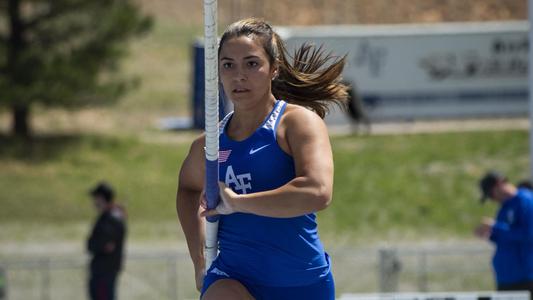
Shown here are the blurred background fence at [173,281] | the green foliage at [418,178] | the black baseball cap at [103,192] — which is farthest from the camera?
the green foliage at [418,178]

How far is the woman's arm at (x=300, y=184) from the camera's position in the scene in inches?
152

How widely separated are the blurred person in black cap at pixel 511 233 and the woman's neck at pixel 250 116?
560 cm

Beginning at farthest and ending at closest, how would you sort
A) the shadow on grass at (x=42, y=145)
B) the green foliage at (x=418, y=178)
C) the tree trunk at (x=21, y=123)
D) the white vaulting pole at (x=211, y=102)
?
1. the tree trunk at (x=21, y=123)
2. the shadow on grass at (x=42, y=145)
3. the green foliage at (x=418, y=178)
4. the white vaulting pole at (x=211, y=102)

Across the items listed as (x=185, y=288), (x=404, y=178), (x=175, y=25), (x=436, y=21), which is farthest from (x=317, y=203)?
(x=175, y=25)

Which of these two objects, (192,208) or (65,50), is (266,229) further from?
(65,50)

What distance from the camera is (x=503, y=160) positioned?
23.1m

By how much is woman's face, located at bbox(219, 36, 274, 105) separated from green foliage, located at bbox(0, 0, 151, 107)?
20602mm

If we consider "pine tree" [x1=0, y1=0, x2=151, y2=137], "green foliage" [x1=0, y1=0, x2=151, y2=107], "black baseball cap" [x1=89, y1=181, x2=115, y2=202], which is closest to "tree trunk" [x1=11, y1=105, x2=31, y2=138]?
"pine tree" [x1=0, y1=0, x2=151, y2=137]

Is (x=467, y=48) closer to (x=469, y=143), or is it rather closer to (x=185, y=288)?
(x=469, y=143)

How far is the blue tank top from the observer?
4.06 metres

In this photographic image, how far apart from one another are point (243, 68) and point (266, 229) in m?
0.57

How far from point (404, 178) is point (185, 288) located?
9.30 metres

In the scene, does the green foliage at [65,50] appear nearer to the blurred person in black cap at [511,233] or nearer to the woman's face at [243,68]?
the blurred person in black cap at [511,233]

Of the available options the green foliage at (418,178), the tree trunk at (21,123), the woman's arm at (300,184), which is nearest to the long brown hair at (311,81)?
the woman's arm at (300,184)
